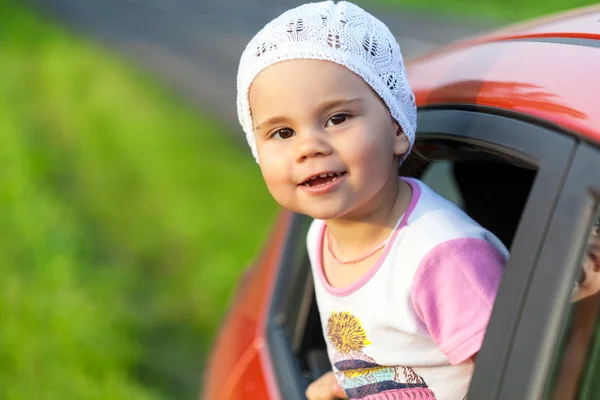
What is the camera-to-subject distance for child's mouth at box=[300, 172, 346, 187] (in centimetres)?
179

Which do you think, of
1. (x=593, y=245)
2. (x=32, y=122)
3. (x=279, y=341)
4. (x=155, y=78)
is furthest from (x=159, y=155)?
(x=593, y=245)

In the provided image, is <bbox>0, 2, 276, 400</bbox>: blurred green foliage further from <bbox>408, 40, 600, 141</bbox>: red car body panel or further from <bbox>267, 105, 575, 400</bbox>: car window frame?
<bbox>267, 105, 575, 400</bbox>: car window frame

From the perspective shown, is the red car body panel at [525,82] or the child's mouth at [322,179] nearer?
the red car body panel at [525,82]

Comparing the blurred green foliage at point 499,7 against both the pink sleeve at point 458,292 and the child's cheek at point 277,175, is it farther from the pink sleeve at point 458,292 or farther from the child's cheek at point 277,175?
the pink sleeve at point 458,292

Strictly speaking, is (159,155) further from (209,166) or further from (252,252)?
(252,252)

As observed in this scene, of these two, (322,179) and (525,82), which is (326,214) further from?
(525,82)

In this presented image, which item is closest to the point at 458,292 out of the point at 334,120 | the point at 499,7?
the point at 334,120

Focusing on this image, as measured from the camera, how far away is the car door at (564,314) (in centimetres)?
136

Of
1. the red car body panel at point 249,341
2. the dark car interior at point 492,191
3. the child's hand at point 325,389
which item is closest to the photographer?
the child's hand at point 325,389

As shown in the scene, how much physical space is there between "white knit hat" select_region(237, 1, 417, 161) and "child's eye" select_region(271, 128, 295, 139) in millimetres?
115

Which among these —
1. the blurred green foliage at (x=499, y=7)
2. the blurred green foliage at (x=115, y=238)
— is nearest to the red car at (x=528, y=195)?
the blurred green foliage at (x=115, y=238)

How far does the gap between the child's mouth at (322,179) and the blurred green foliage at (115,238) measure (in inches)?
110

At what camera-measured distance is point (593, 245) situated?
4.55 feet

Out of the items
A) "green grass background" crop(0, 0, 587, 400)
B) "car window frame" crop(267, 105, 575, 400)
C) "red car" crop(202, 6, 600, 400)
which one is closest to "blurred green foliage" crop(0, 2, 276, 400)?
"green grass background" crop(0, 0, 587, 400)
